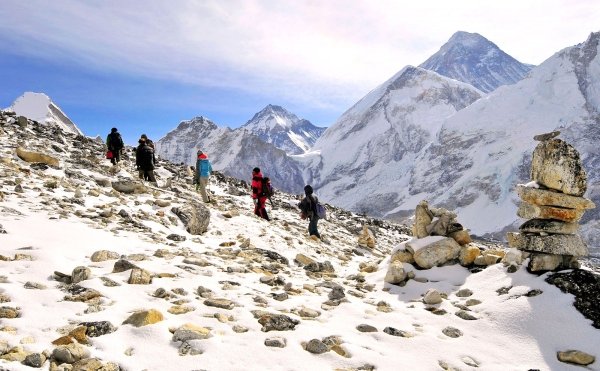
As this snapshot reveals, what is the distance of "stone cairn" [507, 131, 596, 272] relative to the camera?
9.18m

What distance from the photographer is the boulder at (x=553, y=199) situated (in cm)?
960

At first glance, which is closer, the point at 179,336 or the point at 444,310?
the point at 179,336

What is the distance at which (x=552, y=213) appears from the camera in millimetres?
9750

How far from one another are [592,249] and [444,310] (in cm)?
19575

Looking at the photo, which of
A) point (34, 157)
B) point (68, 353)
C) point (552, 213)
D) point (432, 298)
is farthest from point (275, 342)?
point (34, 157)

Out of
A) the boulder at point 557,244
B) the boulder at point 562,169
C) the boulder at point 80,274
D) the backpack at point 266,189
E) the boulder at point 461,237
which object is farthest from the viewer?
the backpack at point 266,189

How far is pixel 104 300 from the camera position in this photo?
6395 millimetres

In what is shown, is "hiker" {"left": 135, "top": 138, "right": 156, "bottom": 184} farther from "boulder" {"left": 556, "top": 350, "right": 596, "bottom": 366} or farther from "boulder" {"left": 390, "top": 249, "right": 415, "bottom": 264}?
"boulder" {"left": 556, "top": 350, "right": 596, "bottom": 366}

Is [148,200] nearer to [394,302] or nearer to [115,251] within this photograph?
[115,251]

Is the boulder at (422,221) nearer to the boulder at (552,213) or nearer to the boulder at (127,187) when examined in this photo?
the boulder at (552,213)

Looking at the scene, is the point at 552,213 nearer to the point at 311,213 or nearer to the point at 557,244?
the point at 557,244

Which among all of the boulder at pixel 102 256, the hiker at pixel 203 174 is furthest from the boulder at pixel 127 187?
the boulder at pixel 102 256

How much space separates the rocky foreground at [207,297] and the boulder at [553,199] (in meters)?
1.58

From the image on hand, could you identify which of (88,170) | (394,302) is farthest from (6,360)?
(88,170)
